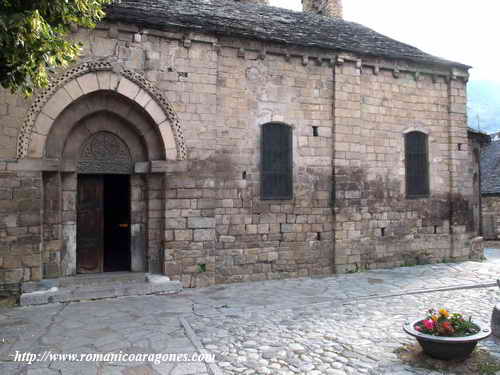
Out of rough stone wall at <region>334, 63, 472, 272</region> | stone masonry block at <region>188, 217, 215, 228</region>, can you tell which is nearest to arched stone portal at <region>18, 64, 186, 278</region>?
stone masonry block at <region>188, 217, 215, 228</region>

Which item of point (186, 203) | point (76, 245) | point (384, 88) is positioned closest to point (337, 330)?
point (186, 203)

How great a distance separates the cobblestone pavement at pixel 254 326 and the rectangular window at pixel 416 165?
3141 millimetres

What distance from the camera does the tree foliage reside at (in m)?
4.14

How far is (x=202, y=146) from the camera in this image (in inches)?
335

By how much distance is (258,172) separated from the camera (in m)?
9.22

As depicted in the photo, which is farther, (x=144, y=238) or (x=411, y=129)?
(x=411, y=129)

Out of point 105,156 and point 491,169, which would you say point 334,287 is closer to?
point 105,156

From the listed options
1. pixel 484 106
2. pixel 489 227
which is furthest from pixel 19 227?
pixel 484 106

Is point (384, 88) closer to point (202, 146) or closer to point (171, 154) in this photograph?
point (202, 146)

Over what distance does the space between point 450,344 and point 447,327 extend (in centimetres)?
19

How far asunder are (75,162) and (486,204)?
18.9m

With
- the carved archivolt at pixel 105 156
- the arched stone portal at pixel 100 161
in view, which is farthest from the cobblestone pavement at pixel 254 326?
the carved archivolt at pixel 105 156

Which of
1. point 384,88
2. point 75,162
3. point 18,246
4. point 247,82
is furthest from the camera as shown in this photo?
point 384,88

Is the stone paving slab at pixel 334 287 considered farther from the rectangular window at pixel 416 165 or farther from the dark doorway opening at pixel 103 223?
the rectangular window at pixel 416 165
